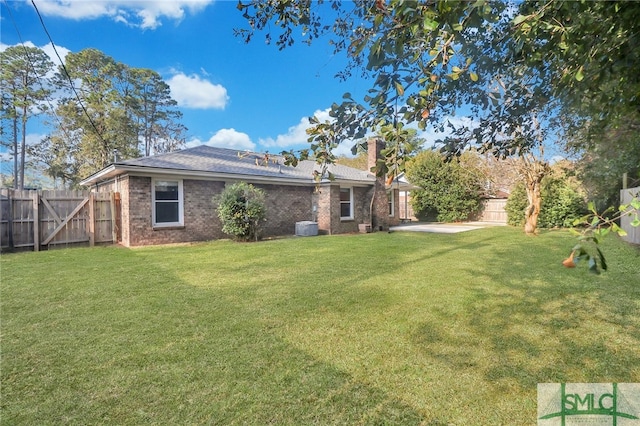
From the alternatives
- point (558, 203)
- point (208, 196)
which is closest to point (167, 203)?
A: point (208, 196)

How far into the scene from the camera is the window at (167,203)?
11422 millimetres

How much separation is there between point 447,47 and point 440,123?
115cm

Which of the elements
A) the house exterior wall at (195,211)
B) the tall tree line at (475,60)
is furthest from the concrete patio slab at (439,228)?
the tall tree line at (475,60)

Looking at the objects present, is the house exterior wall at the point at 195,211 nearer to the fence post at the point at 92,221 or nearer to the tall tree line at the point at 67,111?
the fence post at the point at 92,221

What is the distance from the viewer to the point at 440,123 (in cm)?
275

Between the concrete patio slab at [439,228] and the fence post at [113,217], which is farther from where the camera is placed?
the concrete patio slab at [439,228]

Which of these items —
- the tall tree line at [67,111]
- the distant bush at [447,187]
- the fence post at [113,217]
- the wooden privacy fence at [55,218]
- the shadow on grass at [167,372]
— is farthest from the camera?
the tall tree line at [67,111]

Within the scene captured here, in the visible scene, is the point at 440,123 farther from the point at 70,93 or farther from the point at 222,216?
the point at 70,93

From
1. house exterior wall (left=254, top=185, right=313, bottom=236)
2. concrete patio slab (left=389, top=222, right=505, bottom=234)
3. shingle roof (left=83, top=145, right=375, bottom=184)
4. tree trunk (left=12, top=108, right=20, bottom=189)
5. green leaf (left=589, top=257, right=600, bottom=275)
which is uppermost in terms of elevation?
tree trunk (left=12, top=108, right=20, bottom=189)

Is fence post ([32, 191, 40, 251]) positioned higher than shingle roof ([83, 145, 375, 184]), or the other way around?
shingle roof ([83, 145, 375, 184])

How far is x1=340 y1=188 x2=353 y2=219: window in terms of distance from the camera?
16359 millimetres

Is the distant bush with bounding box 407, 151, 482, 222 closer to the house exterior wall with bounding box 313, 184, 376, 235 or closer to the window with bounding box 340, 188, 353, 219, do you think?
the window with bounding box 340, 188, 353, 219

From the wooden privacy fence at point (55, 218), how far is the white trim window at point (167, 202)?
156cm

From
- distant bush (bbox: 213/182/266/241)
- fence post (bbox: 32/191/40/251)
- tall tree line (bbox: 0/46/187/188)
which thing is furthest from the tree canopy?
tall tree line (bbox: 0/46/187/188)
